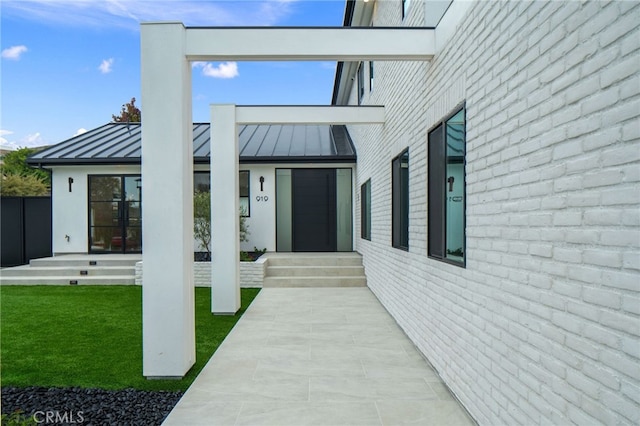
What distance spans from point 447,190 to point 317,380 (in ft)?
7.66

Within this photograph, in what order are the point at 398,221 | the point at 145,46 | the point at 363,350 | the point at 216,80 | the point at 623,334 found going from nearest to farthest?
1. the point at 623,334
2. the point at 145,46
3. the point at 363,350
4. the point at 398,221
5. the point at 216,80

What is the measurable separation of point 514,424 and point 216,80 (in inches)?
1058

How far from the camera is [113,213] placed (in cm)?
1233

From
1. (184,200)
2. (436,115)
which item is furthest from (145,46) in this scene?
(436,115)

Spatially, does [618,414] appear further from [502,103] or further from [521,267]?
[502,103]

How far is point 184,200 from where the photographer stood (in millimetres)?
4262

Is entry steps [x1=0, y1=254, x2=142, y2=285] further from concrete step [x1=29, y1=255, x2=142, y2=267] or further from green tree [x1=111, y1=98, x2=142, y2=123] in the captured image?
green tree [x1=111, y1=98, x2=142, y2=123]

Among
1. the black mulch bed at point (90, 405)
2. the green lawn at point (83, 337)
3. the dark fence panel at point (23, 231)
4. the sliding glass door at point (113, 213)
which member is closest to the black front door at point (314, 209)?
the green lawn at point (83, 337)

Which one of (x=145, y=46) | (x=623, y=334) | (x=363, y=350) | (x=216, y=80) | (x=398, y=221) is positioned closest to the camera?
(x=623, y=334)

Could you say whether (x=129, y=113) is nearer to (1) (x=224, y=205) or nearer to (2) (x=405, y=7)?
(1) (x=224, y=205)

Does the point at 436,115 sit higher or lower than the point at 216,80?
lower

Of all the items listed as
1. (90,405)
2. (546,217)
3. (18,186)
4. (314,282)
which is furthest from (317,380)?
(18,186)

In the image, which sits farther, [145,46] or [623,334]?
[145,46]

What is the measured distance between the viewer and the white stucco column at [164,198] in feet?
13.8
